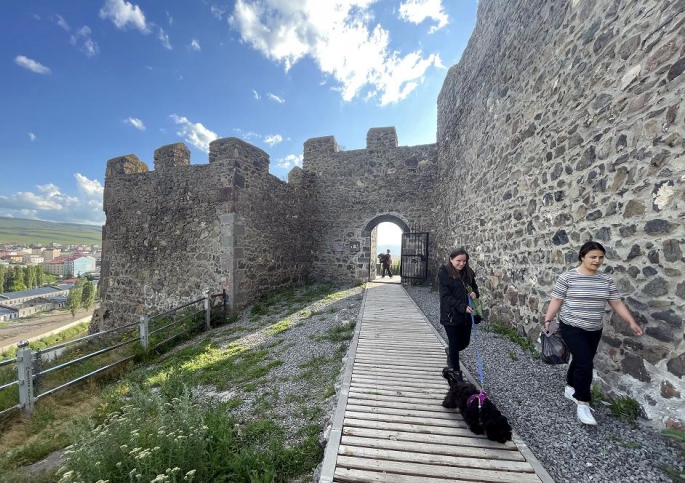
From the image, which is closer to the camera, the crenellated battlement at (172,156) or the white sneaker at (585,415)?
the white sneaker at (585,415)

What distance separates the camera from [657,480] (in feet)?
6.39

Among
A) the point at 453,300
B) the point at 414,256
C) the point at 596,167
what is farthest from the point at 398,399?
the point at 414,256

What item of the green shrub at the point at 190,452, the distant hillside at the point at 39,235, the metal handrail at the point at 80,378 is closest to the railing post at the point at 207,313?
A: the metal handrail at the point at 80,378

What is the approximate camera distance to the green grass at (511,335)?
413 centimetres

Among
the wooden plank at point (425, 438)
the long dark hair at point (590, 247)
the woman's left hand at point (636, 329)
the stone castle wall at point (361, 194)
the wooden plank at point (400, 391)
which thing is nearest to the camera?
the wooden plank at point (425, 438)

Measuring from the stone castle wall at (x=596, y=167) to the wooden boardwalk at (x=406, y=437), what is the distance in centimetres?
160

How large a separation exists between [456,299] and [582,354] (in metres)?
1.18

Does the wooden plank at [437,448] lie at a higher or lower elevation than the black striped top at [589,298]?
lower

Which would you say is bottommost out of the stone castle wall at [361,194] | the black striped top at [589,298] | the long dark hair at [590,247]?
the black striped top at [589,298]

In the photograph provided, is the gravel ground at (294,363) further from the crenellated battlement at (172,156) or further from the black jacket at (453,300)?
the crenellated battlement at (172,156)

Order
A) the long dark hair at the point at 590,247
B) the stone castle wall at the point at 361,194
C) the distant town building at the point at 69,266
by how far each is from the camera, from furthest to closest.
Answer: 1. the distant town building at the point at 69,266
2. the stone castle wall at the point at 361,194
3. the long dark hair at the point at 590,247

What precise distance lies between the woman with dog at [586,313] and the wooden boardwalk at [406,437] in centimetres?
90

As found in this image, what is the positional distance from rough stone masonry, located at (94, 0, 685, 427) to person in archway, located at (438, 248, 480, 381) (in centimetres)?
140

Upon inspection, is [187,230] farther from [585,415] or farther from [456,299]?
[585,415]
